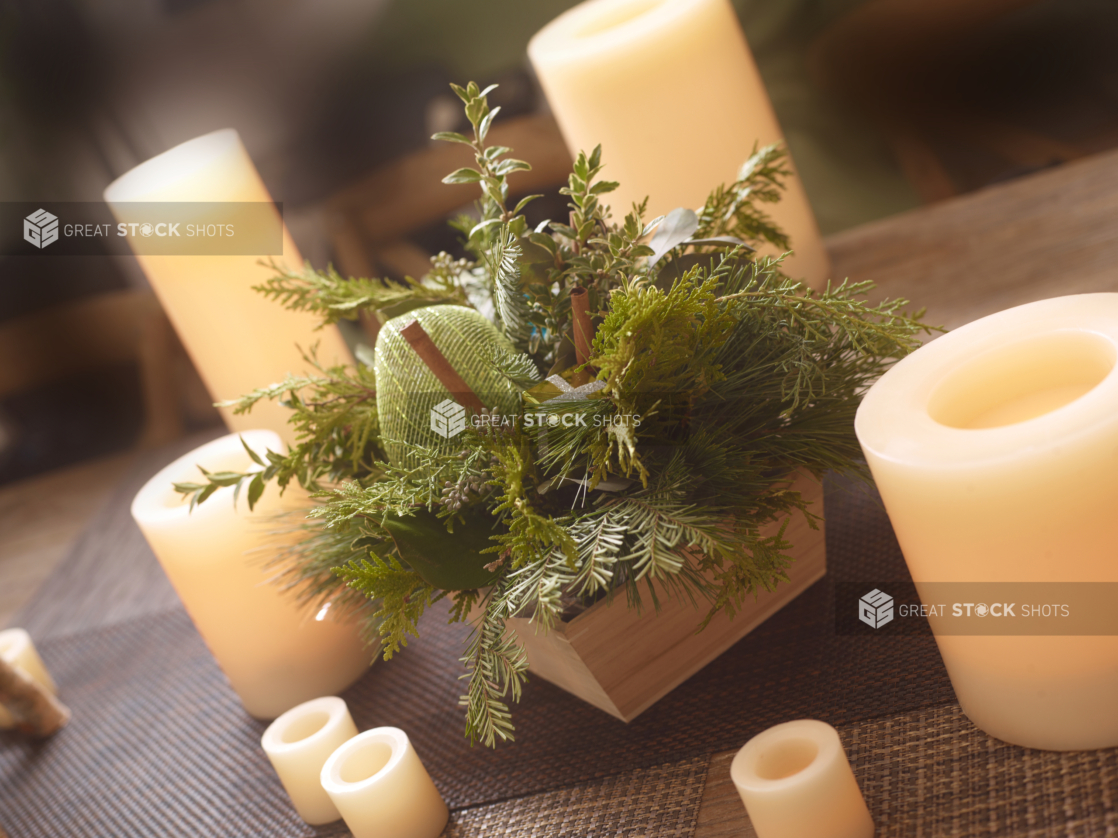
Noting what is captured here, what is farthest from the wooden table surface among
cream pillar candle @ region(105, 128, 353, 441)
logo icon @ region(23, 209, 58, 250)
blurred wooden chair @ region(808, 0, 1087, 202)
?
logo icon @ region(23, 209, 58, 250)

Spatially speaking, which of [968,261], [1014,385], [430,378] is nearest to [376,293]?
[430,378]

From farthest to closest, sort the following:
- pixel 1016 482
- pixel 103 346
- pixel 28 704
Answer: pixel 103 346
pixel 28 704
pixel 1016 482

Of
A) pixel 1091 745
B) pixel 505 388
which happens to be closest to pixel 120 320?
pixel 505 388

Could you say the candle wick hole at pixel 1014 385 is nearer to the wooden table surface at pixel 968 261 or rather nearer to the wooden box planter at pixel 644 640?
the wooden box planter at pixel 644 640

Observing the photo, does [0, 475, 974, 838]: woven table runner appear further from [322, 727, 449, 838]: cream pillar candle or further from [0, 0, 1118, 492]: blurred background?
[0, 0, 1118, 492]: blurred background

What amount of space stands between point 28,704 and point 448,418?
0.46 m

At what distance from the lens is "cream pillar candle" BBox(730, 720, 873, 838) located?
0.33m

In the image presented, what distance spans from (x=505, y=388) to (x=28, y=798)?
46 cm

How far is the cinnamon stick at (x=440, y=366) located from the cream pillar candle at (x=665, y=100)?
377 mm

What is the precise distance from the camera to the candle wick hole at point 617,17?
2.63 ft

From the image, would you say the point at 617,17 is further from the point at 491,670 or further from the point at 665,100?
the point at 491,670

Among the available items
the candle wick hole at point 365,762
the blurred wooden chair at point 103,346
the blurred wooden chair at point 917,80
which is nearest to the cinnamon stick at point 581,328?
the candle wick hole at point 365,762

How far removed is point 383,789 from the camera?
434mm

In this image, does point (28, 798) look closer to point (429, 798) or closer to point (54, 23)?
point (429, 798)
